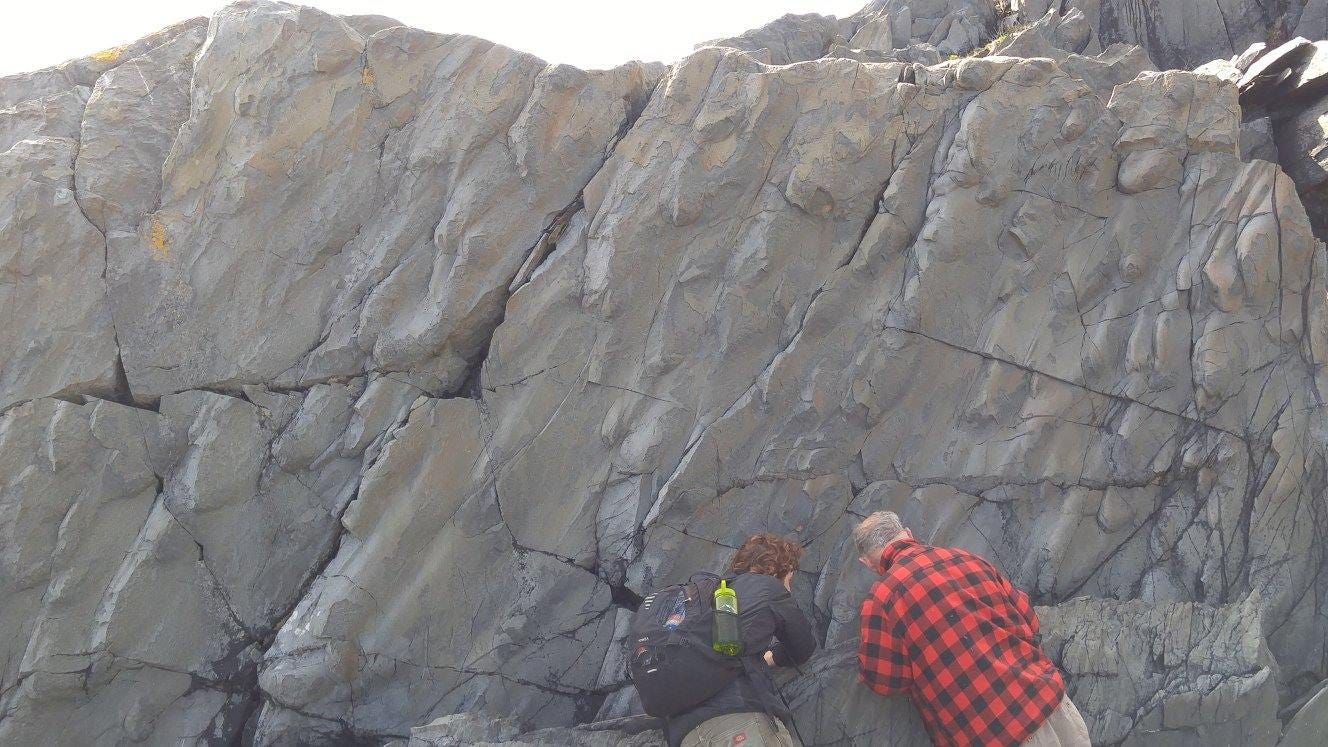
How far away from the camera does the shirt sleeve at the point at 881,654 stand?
Result: 4965mm

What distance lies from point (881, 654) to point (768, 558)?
0.97 metres

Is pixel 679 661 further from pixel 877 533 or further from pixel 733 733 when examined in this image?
pixel 877 533

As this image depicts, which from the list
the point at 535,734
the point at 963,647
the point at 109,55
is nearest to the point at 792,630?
the point at 963,647

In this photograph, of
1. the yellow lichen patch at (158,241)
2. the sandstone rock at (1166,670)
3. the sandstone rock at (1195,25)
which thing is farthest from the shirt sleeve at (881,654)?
the sandstone rock at (1195,25)

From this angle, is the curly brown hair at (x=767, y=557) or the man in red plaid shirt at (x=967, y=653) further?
the curly brown hair at (x=767, y=557)

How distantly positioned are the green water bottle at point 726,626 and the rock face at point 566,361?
180cm

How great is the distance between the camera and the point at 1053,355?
6637 millimetres

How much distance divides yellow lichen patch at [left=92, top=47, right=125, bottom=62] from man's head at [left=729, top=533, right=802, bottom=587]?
23.5 feet

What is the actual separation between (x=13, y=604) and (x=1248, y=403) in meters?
9.02

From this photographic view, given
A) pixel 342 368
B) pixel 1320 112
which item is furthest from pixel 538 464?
pixel 1320 112

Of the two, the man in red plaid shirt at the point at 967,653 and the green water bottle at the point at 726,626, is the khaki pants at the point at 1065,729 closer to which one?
the man in red plaid shirt at the point at 967,653

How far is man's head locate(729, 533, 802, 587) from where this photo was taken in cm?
565

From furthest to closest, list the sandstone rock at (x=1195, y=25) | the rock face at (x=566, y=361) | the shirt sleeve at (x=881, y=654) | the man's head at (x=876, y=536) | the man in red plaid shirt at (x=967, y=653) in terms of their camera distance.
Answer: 1. the sandstone rock at (x=1195, y=25)
2. the rock face at (x=566, y=361)
3. the man's head at (x=876, y=536)
4. the shirt sleeve at (x=881, y=654)
5. the man in red plaid shirt at (x=967, y=653)

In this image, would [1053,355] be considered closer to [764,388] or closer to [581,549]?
[764,388]
